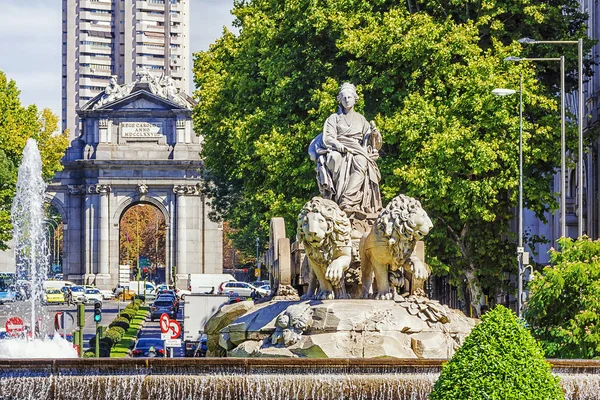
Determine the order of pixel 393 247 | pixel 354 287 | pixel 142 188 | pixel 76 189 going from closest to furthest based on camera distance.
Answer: pixel 393 247, pixel 354 287, pixel 142 188, pixel 76 189

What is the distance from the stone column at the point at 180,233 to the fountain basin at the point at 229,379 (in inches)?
3862

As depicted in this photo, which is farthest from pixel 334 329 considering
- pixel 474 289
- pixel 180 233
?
pixel 180 233

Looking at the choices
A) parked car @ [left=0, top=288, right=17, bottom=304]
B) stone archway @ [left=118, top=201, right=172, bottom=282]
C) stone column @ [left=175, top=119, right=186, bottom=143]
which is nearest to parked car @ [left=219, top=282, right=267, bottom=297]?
parked car @ [left=0, top=288, right=17, bottom=304]

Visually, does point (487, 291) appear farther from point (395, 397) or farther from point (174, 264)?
point (174, 264)

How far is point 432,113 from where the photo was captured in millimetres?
42844

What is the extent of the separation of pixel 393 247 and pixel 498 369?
8.38m

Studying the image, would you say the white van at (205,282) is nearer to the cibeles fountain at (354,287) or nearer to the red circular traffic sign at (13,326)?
the red circular traffic sign at (13,326)

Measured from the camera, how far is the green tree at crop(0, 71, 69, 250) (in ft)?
241

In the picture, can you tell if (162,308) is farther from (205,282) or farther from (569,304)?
(569,304)

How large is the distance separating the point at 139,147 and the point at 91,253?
9.25 metres

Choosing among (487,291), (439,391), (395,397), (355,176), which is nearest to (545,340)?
(355,176)

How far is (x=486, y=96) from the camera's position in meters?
43.6

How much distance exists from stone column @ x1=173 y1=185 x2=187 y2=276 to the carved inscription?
4.77 m

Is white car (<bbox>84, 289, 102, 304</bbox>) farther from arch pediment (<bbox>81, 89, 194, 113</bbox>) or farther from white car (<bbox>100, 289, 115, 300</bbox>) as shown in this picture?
arch pediment (<bbox>81, 89, 194, 113</bbox>)
